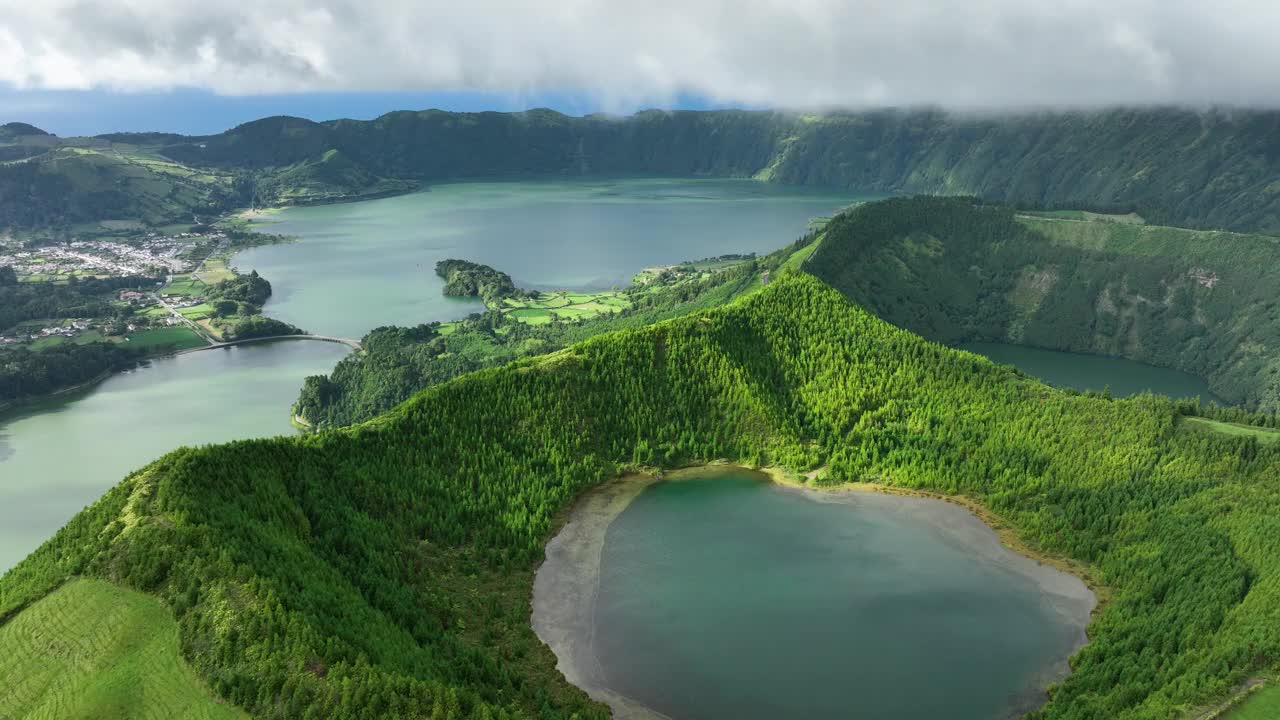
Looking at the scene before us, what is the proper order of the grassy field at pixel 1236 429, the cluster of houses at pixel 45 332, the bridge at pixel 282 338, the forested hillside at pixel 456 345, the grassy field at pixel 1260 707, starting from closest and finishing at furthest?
1. the grassy field at pixel 1260 707
2. the grassy field at pixel 1236 429
3. the forested hillside at pixel 456 345
4. the bridge at pixel 282 338
5. the cluster of houses at pixel 45 332

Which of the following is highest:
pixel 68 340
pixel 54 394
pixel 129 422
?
pixel 68 340

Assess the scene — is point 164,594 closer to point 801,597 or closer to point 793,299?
point 801,597

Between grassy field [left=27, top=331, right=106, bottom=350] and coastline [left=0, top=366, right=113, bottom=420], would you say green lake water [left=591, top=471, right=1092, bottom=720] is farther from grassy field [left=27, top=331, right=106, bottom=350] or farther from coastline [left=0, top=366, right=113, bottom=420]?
grassy field [left=27, top=331, right=106, bottom=350]

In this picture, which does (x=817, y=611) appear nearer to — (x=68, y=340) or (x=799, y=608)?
(x=799, y=608)

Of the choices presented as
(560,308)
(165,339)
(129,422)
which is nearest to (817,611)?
(129,422)

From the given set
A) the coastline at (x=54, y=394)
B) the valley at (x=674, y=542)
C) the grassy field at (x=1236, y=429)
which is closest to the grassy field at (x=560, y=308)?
the valley at (x=674, y=542)

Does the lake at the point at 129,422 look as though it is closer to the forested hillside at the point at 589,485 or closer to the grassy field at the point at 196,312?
the grassy field at the point at 196,312

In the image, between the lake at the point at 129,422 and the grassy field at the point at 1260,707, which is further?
the lake at the point at 129,422
